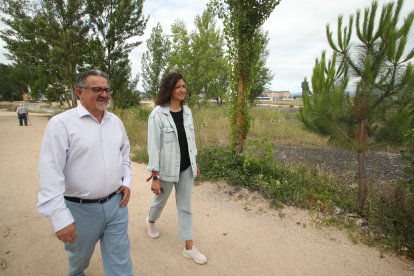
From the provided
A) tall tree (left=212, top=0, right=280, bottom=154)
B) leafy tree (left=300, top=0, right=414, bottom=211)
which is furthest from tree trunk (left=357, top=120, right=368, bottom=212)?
tall tree (left=212, top=0, right=280, bottom=154)

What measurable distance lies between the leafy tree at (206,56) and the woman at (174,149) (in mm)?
10315

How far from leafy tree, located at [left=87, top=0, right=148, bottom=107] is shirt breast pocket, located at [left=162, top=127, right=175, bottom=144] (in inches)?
523

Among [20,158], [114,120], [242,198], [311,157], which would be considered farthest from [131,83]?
[114,120]

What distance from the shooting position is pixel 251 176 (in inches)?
205

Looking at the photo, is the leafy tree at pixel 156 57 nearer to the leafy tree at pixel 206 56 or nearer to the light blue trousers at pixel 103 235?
the leafy tree at pixel 206 56

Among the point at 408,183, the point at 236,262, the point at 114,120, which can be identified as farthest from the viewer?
the point at 408,183

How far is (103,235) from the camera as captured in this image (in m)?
2.15

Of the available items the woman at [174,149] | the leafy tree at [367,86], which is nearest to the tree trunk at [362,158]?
the leafy tree at [367,86]

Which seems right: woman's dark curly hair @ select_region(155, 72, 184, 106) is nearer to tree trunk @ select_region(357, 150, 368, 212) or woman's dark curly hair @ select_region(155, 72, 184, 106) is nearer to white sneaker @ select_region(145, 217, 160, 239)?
white sneaker @ select_region(145, 217, 160, 239)

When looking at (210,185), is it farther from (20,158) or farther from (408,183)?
(20,158)

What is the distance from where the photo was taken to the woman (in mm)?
2822

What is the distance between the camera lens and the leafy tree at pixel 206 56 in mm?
13586

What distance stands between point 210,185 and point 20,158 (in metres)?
6.15

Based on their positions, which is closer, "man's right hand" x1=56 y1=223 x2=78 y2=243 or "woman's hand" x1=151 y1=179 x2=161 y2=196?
"man's right hand" x1=56 y1=223 x2=78 y2=243
